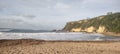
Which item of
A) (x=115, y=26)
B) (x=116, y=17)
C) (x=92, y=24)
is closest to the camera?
(x=115, y=26)

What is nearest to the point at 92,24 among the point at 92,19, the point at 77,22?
the point at 92,19

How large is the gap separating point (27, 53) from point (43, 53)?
3.25ft

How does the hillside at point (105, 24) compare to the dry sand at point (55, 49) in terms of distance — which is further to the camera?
the hillside at point (105, 24)

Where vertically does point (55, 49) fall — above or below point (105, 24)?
below

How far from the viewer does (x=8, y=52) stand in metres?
12.5

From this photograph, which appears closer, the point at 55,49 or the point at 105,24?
the point at 55,49

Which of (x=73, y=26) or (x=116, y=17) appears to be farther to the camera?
(x=73, y=26)

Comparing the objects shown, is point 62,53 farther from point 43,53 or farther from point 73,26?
point 73,26

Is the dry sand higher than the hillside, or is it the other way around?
the hillside

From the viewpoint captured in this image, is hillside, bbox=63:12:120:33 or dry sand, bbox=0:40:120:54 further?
hillside, bbox=63:12:120:33

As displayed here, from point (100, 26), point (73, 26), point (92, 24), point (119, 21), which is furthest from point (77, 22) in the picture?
point (119, 21)

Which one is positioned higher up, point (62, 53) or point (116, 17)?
point (116, 17)

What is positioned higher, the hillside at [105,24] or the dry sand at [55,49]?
the hillside at [105,24]

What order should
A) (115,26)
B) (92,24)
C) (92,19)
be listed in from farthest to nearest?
1. (92,19)
2. (92,24)
3. (115,26)
